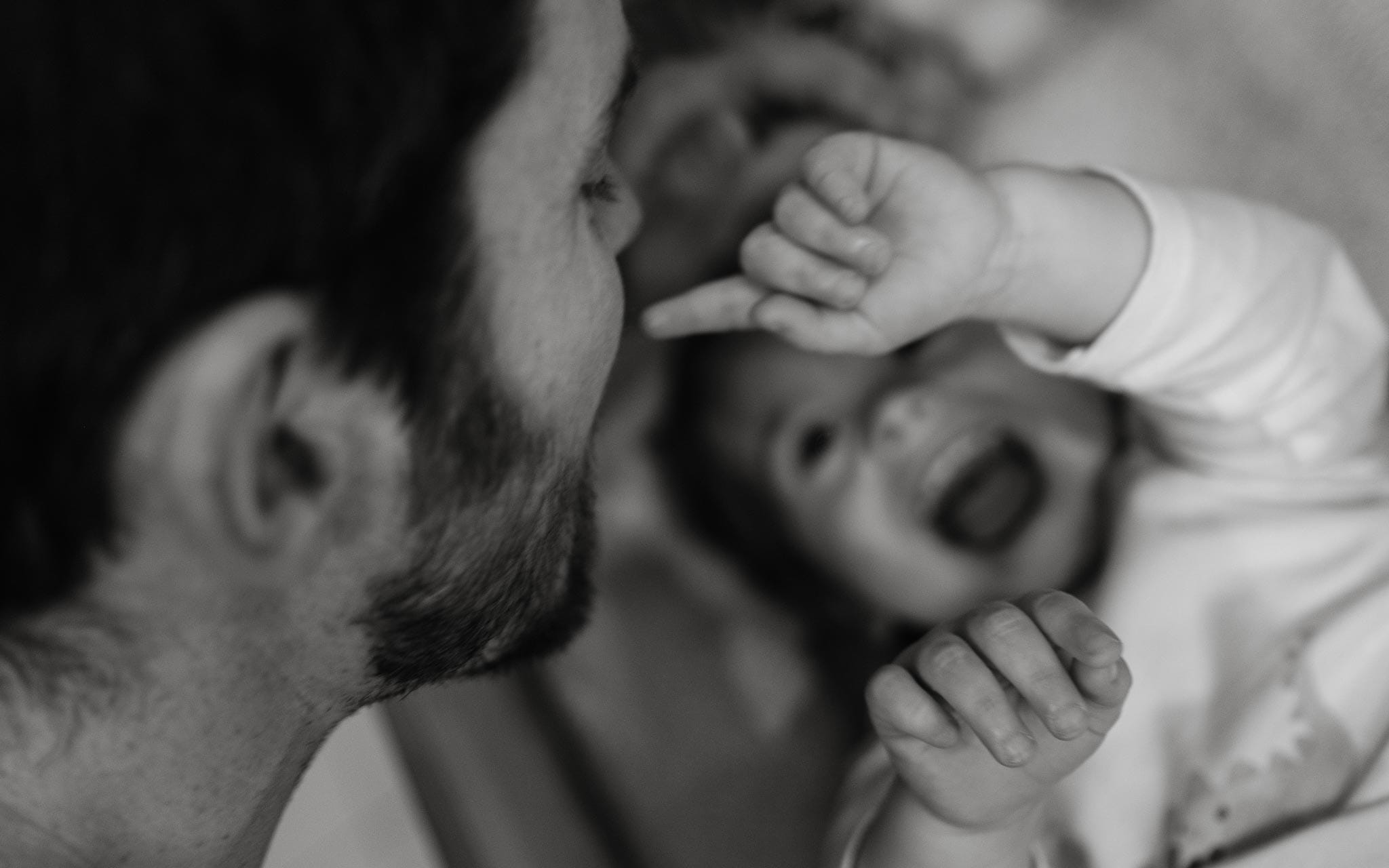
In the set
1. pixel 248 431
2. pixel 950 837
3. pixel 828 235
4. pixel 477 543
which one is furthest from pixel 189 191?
pixel 950 837

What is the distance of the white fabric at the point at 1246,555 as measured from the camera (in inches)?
26.6

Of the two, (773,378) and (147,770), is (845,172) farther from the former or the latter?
(147,770)

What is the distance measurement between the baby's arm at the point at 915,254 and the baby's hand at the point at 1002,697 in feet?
0.64

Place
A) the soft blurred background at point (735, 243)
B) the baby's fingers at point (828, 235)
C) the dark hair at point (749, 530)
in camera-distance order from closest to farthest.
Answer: the baby's fingers at point (828, 235) → the soft blurred background at point (735, 243) → the dark hair at point (749, 530)

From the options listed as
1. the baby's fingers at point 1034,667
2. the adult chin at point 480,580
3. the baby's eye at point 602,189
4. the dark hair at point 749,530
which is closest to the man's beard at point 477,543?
the adult chin at point 480,580

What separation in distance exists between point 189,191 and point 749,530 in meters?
0.62

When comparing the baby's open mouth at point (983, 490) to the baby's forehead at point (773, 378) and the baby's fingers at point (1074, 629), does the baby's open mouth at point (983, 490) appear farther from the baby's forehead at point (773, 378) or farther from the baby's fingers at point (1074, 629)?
the baby's fingers at point (1074, 629)

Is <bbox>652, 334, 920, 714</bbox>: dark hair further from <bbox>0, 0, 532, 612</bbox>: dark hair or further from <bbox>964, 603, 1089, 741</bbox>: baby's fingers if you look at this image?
<bbox>0, 0, 532, 612</bbox>: dark hair

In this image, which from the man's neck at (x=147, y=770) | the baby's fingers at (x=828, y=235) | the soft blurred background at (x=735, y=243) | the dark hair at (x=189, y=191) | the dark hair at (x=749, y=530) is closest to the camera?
the dark hair at (x=189, y=191)

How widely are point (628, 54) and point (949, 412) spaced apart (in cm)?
43

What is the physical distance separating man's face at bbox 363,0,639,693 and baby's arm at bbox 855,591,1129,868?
0.59 ft

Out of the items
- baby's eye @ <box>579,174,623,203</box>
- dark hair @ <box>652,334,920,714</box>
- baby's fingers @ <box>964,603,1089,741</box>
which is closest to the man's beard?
baby's eye @ <box>579,174,623,203</box>

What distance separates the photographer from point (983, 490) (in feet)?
2.82

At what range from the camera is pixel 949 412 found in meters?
0.83
